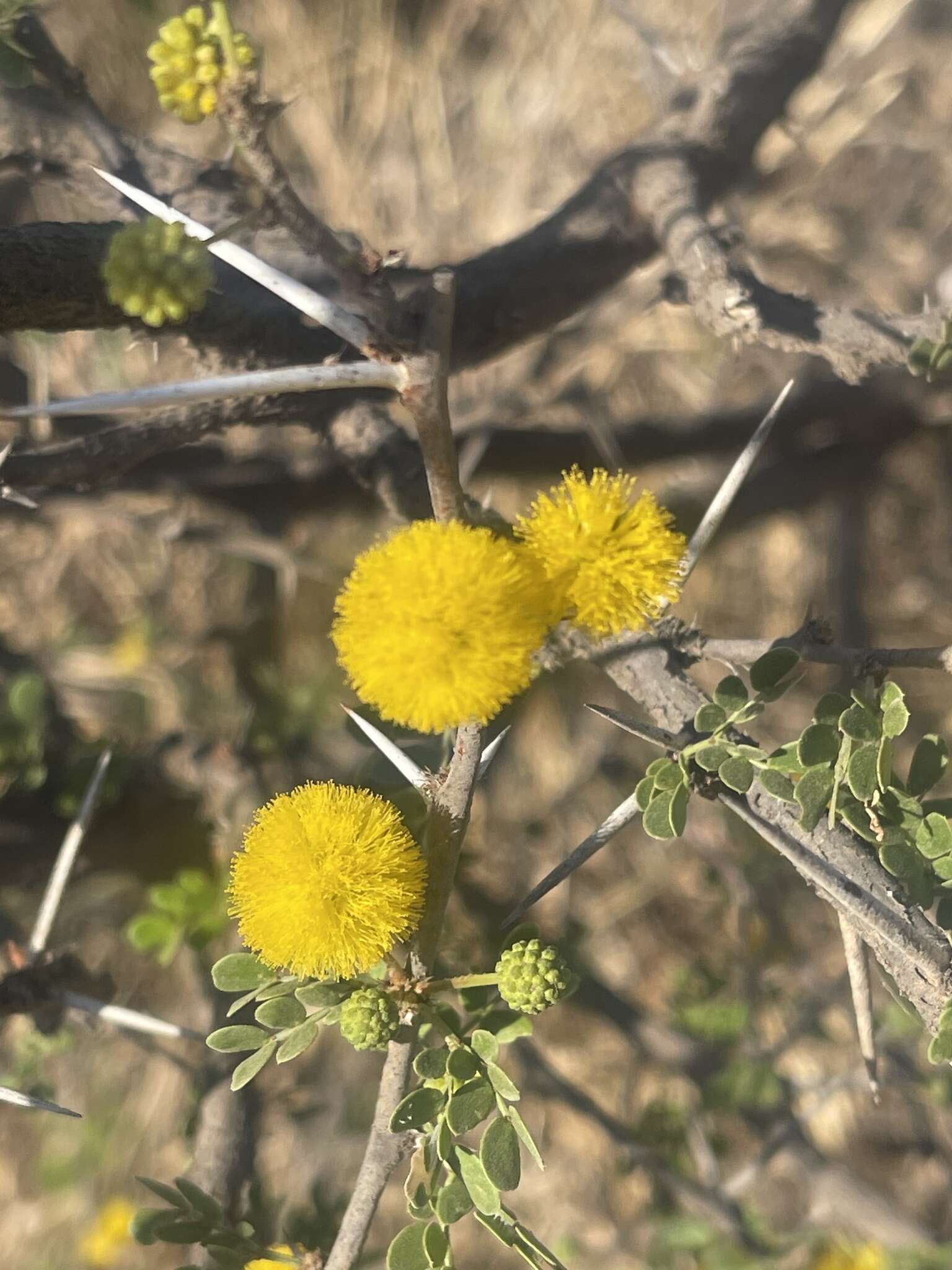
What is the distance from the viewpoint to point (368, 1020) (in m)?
0.97

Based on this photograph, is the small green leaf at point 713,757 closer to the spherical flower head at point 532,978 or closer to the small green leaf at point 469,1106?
the spherical flower head at point 532,978

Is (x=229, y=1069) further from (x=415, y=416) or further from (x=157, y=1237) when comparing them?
(x=415, y=416)

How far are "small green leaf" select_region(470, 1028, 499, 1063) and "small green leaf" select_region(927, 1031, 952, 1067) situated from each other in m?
0.46

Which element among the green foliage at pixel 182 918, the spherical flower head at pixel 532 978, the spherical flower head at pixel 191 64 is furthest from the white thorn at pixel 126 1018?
the spherical flower head at pixel 191 64

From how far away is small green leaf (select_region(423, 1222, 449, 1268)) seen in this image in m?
1.07

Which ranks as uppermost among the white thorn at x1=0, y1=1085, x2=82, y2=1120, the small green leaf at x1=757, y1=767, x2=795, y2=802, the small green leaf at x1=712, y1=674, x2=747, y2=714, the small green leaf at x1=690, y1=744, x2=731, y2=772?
the small green leaf at x1=712, y1=674, x2=747, y2=714

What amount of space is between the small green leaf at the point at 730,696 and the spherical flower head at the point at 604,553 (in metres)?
0.24

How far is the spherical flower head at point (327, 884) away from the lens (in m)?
0.92

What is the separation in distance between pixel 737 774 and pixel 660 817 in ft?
0.34

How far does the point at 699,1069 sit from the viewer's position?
2479 mm

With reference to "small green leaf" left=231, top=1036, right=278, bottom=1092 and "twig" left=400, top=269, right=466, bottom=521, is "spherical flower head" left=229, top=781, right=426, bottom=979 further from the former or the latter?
"twig" left=400, top=269, right=466, bottom=521

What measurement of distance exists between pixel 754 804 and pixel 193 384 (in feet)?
2.57

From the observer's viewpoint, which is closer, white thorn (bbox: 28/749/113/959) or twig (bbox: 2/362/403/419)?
twig (bbox: 2/362/403/419)

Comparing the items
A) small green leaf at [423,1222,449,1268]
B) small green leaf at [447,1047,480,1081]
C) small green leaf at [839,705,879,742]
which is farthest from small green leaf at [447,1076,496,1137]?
small green leaf at [839,705,879,742]
